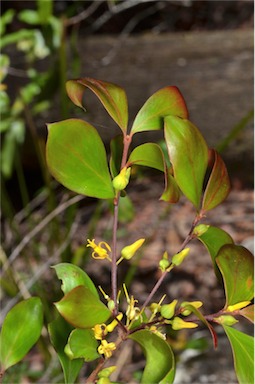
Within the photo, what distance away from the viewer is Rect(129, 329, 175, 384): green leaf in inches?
11.8

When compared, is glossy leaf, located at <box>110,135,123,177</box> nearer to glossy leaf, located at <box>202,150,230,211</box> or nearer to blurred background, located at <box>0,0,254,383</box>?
glossy leaf, located at <box>202,150,230,211</box>

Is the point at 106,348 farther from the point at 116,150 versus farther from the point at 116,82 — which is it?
the point at 116,82

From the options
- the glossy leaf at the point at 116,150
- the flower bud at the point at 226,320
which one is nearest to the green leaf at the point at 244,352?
the flower bud at the point at 226,320

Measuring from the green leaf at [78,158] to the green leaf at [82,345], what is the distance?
0.07 meters

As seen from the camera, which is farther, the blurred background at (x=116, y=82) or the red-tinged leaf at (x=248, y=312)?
the blurred background at (x=116, y=82)

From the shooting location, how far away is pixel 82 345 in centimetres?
32

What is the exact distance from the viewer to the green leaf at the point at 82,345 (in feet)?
1.04

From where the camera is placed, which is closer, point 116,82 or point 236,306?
point 236,306

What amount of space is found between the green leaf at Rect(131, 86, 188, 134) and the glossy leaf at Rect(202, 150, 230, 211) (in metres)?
0.03

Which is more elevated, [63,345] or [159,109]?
[159,109]

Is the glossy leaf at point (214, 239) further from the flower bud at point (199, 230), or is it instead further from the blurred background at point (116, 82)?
the blurred background at point (116, 82)

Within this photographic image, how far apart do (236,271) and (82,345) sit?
3.4 inches

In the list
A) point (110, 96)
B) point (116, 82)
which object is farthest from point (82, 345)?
point (116, 82)

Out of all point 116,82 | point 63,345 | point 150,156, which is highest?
point 150,156
